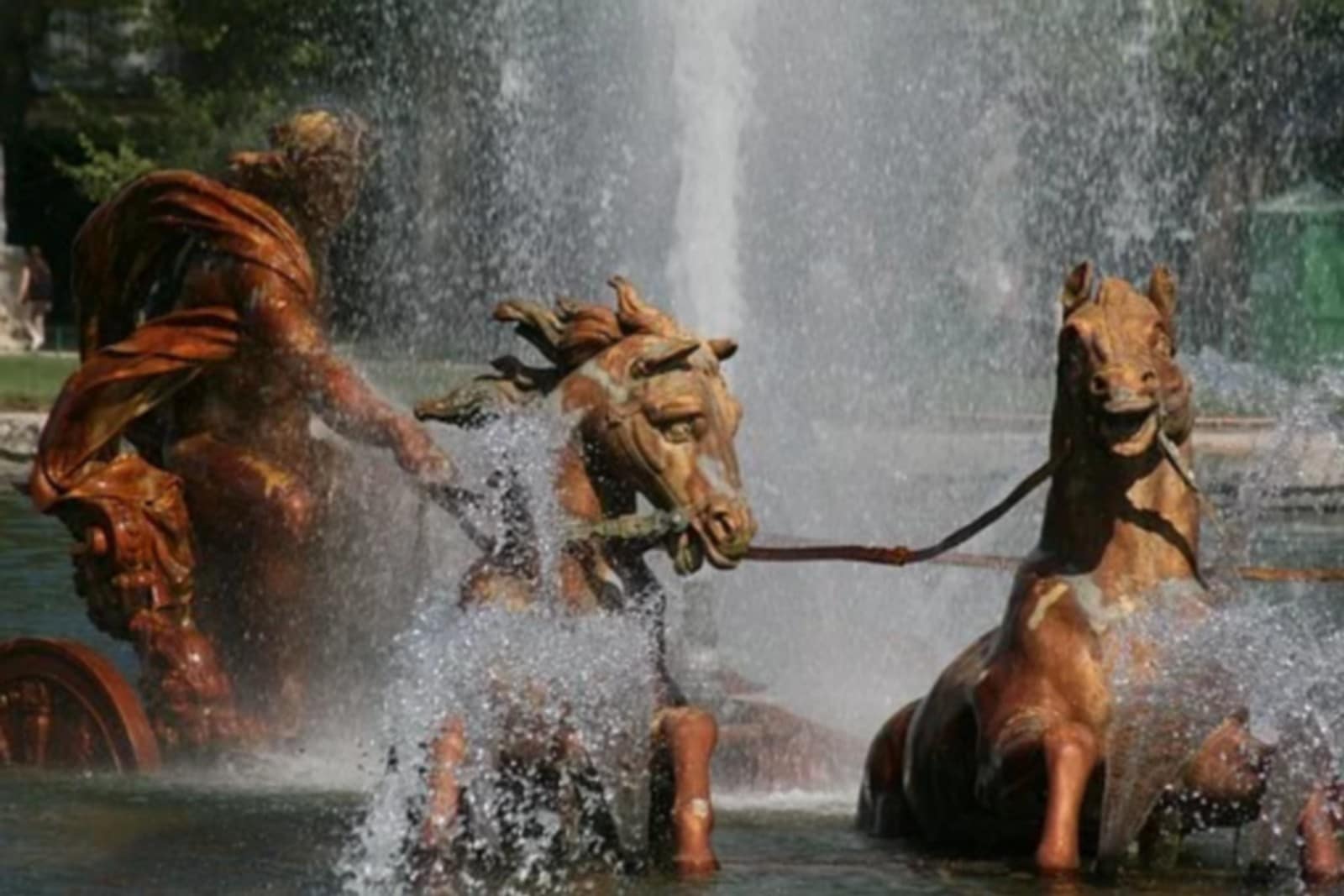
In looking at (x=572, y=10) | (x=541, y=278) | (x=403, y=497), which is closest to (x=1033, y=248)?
(x=572, y=10)

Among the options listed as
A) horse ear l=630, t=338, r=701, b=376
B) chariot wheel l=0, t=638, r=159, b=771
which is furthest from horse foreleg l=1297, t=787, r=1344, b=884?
chariot wheel l=0, t=638, r=159, b=771

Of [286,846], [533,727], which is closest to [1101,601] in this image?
[533,727]

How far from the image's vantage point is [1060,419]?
8.36m

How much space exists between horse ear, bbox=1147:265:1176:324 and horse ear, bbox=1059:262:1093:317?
0.44 feet

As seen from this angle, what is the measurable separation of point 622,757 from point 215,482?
263 centimetres

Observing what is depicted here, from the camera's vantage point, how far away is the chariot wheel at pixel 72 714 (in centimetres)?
1022

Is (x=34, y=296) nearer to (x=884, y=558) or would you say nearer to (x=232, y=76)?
(x=232, y=76)

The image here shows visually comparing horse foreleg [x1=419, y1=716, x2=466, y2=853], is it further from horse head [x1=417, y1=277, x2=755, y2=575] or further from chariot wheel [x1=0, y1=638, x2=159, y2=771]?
chariot wheel [x1=0, y1=638, x2=159, y2=771]

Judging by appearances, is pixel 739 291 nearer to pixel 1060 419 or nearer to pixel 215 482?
pixel 215 482

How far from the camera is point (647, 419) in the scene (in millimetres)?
8367

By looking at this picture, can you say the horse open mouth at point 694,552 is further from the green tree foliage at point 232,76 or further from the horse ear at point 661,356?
the green tree foliage at point 232,76

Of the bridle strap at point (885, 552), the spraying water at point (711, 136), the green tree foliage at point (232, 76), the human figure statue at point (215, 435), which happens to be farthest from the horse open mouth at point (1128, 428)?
the green tree foliage at point (232, 76)

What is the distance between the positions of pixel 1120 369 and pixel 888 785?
1.41 meters

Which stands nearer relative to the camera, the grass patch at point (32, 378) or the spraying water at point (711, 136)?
the spraying water at point (711, 136)
